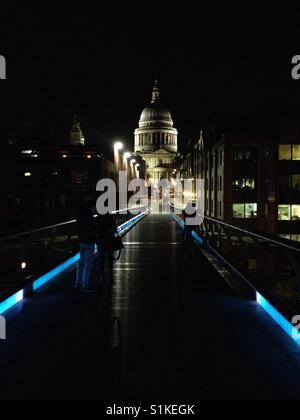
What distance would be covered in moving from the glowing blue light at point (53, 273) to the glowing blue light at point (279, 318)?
4601mm

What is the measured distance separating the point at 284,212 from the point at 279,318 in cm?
4913

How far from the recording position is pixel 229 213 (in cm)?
5428

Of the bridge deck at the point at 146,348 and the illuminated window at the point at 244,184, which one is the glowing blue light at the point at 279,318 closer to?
the bridge deck at the point at 146,348

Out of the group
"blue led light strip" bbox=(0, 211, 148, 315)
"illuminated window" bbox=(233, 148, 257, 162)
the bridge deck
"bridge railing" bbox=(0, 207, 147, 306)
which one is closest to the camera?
the bridge deck

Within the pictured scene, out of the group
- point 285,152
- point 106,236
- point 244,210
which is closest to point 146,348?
point 106,236

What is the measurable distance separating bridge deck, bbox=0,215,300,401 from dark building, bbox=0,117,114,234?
42574 millimetres

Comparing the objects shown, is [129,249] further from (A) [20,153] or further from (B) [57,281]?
(A) [20,153]

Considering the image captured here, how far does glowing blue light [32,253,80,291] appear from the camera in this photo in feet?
34.9

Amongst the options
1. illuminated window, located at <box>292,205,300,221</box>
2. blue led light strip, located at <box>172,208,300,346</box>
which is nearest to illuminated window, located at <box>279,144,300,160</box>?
illuminated window, located at <box>292,205,300,221</box>

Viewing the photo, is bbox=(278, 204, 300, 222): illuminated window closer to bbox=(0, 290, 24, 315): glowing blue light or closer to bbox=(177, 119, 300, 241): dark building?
bbox=(177, 119, 300, 241): dark building

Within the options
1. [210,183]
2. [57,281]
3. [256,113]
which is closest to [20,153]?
[210,183]

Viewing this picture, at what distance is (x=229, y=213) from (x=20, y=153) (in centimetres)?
2585

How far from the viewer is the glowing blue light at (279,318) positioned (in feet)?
21.6
